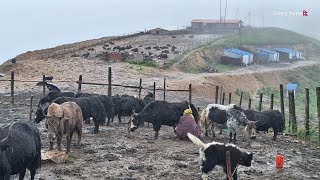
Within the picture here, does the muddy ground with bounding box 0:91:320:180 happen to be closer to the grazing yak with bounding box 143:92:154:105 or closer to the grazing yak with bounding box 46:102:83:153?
the grazing yak with bounding box 46:102:83:153

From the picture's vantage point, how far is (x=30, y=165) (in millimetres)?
11273

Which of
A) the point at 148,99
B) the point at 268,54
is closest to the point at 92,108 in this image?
the point at 148,99

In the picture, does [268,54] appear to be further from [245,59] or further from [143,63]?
[143,63]

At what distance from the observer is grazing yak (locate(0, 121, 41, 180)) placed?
31.4ft

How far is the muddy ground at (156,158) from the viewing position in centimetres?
1312

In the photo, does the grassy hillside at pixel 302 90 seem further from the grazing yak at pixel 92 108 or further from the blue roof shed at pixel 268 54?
the grazing yak at pixel 92 108

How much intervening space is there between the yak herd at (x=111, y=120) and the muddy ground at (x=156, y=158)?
0.57m

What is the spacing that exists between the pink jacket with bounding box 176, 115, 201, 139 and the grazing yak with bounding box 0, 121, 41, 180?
7309 millimetres

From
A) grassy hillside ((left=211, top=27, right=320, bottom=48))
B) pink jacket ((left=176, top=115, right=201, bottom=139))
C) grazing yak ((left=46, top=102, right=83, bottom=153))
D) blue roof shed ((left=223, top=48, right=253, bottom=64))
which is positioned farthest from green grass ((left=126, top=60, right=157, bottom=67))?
grazing yak ((left=46, top=102, right=83, bottom=153))

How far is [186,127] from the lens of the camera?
17.7 m

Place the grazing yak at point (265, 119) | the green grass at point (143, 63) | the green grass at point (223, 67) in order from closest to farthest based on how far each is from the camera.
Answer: the grazing yak at point (265, 119) < the green grass at point (143, 63) < the green grass at point (223, 67)

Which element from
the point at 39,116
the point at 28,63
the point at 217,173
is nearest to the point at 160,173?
the point at 217,173

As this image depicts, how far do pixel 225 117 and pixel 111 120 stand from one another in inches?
240

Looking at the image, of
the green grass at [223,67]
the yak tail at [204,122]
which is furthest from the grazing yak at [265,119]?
the green grass at [223,67]
